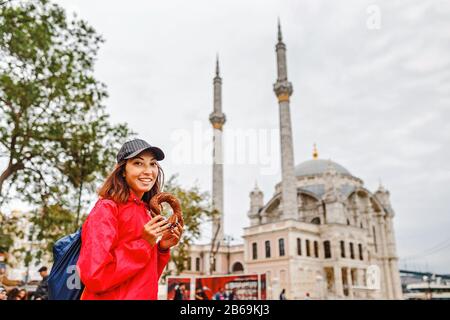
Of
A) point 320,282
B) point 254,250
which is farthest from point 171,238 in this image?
point 254,250

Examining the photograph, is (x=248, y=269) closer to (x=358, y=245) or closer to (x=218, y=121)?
(x=358, y=245)

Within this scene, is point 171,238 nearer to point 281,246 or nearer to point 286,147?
point 281,246

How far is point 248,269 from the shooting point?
129ft

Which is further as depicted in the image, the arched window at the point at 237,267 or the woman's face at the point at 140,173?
the arched window at the point at 237,267

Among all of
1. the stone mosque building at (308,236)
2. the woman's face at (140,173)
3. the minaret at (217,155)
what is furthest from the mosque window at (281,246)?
the woman's face at (140,173)

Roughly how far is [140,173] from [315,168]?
49644 millimetres

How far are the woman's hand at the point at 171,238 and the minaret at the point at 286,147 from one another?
3535 centimetres

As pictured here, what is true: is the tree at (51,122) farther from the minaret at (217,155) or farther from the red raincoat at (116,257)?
the minaret at (217,155)

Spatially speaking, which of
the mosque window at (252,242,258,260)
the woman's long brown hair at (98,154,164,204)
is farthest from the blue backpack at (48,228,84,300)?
the mosque window at (252,242,258,260)

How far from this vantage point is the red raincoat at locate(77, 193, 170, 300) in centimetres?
177

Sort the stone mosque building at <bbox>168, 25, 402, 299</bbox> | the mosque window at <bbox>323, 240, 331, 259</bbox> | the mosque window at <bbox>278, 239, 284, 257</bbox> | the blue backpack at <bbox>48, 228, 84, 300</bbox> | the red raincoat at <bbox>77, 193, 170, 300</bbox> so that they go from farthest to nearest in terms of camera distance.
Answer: the mosque window at <bbox>323, 240, 331, 259</bbox> → the mosque window at <bbox>278, 239, 284, 257</bbox> → the stone mosque building at <bbox>168, 25, 402, 299</bbox> → the blue backpack at <bbox>48, 228, 84, 300</bbox> → the red raincoat at <bbox>77, 193, 170, 300</bbox>

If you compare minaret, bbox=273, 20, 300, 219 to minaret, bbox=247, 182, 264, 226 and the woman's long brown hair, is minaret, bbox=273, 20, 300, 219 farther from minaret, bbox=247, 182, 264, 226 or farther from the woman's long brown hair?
the woman's long brown hair

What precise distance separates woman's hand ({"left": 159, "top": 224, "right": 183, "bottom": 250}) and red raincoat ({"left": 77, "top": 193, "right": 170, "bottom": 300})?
0.10 metres

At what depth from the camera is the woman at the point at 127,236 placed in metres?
1.79
